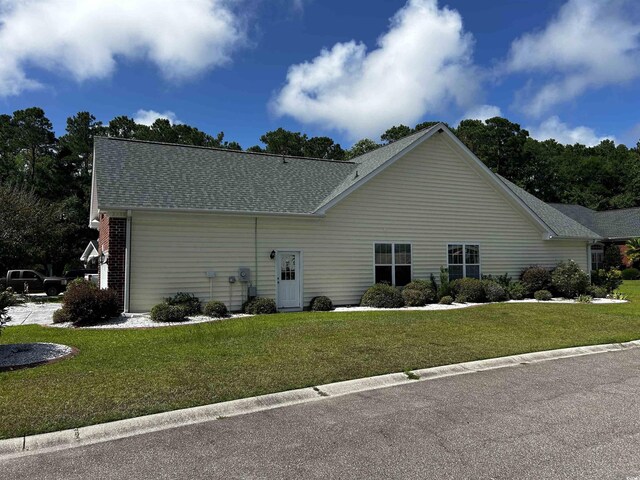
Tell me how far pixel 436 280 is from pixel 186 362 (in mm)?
13058

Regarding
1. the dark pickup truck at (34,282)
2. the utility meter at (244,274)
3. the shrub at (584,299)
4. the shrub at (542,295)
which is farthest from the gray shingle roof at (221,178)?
the dark pickup truck at (34,282)

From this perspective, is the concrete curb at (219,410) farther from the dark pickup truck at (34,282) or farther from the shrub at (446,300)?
the dark pickup truck at (34,282)

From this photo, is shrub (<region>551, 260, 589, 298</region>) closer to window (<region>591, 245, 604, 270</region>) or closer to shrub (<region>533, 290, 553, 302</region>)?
shrub (<region>533, 290, 553, 302</region>)

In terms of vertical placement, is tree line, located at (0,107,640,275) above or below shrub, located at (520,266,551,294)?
above

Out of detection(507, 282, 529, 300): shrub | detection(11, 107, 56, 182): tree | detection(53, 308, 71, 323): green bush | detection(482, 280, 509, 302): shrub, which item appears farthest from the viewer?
detection(11, 107, 56, 182): tree

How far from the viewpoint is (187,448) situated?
4543 millimetres

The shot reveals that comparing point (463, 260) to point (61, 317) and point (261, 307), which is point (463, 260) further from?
point (61, 317)

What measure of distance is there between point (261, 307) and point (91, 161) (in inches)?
1448

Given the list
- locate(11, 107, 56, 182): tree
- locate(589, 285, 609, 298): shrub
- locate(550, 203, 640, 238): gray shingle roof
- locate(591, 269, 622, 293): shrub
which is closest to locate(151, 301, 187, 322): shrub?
locate(589, 285, 609, 298): shrub

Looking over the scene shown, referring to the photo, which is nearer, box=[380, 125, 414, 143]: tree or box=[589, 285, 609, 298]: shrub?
box=[589, 285, 609, 298]: shrub

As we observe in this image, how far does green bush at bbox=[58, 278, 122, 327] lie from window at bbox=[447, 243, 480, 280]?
500 inches

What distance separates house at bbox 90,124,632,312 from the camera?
14.4 m

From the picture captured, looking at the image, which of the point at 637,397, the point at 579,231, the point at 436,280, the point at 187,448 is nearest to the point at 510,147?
the point at 579,231

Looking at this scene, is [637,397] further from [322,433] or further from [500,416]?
[322,433]
